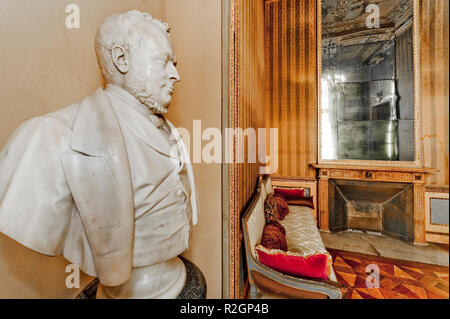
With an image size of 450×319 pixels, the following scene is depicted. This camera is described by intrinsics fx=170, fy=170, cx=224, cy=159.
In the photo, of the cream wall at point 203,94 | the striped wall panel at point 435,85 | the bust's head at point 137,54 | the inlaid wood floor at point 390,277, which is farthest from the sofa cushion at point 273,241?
the bust's head at point 137,54

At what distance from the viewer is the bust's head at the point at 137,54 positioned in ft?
1.50

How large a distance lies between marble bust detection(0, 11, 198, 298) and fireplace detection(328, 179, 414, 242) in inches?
66.8

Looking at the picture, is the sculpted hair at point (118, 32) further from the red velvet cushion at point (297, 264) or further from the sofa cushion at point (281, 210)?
the sofa cushion at point (281, 210)

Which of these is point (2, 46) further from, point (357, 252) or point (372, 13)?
point (357, 252)

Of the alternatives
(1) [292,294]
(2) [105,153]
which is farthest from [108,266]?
(1) [292,294]

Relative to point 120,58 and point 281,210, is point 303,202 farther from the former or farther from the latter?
point 120,58

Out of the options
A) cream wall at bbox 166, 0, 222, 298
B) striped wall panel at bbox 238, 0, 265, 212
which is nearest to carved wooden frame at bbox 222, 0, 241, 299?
cream wall at bbox 166, 0, 222, 298

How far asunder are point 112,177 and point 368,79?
90.0 inches

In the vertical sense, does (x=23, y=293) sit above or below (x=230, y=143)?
below

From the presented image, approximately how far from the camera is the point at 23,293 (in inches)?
19.8

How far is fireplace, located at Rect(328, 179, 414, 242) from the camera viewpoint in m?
1.36

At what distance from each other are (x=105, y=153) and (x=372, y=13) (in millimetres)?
2265

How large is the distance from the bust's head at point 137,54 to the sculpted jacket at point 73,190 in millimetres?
112

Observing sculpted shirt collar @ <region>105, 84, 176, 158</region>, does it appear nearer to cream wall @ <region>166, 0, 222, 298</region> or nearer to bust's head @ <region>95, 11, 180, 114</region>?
bust's head @ <region>95, 11, 180, 114</region>
